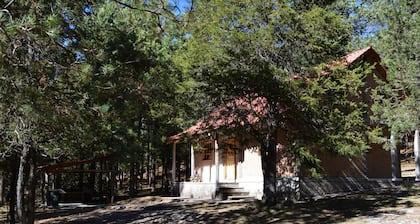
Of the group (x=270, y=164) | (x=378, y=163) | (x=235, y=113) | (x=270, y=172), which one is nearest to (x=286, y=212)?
(x=270, y=172)

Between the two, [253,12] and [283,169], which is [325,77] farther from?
[283,169]


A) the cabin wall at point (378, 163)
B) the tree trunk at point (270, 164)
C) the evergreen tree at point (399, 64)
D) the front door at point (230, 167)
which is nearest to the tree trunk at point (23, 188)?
the tree trunk at point (270, 164)

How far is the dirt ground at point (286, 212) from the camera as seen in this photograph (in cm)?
1080

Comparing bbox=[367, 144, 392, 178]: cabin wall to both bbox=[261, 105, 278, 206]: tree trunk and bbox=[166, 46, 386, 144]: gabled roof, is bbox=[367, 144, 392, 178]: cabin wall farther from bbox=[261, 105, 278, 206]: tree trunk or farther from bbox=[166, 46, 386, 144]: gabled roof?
bbox=[166, 46, 386, 144]: gabled roof

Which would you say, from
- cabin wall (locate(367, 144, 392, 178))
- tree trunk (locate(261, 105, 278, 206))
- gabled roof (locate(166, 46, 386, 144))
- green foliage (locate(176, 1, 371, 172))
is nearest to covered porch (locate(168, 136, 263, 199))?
tree trunk (locate(261, 105, 278, 206))

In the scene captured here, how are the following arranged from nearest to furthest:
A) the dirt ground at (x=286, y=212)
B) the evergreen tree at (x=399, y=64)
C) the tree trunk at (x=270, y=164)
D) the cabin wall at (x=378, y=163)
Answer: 1. the dirt ground at (x=286, y=212)
2. the tree trunk at (x=270, y=164)
3. the evergreen tree at (x=399, y=64)
4. the cabin wall at (x=378, y=163)

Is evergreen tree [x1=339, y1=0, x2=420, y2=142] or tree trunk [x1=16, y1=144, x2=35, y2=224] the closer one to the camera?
tree trunk [x1=16, y1=144, x2=35, y2=224]

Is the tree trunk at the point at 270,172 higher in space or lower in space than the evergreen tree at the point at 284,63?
lower

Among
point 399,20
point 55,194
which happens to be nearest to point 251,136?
point 399,20

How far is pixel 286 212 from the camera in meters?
12.1

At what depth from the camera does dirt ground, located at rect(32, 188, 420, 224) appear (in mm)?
10797

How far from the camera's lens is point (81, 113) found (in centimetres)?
585

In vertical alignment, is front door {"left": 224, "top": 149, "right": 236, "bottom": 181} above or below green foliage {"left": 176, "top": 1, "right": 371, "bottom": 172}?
below

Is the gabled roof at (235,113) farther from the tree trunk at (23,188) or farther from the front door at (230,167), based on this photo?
the front door at (230,167)
